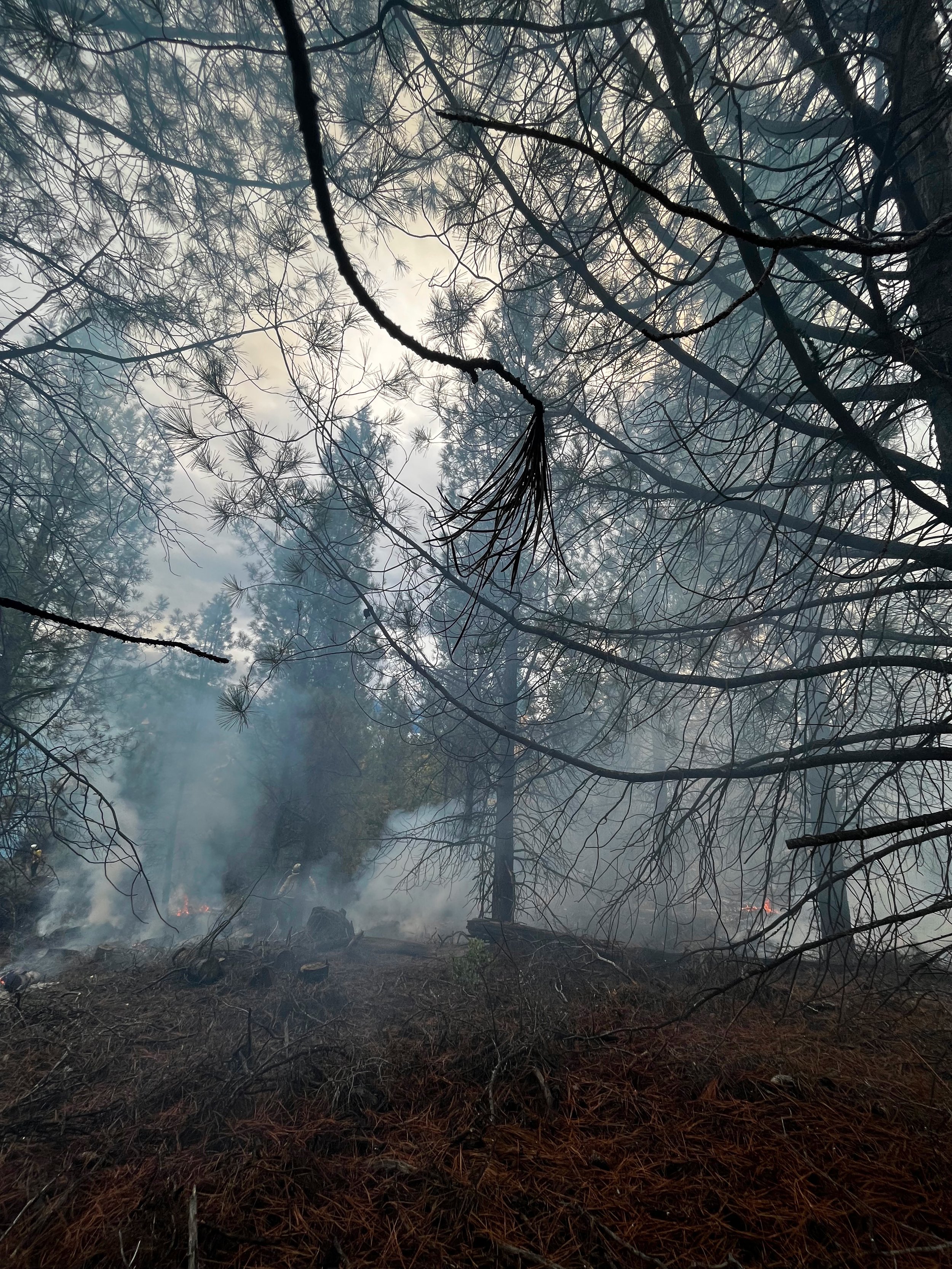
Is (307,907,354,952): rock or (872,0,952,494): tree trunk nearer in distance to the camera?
(872,0,952,494): tree trunk

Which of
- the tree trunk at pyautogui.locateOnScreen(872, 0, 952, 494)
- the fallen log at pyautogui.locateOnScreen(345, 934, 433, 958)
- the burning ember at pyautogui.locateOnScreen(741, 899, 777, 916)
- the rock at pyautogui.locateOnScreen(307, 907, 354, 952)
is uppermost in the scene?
the tree trunk at pyautogui.locateOnScreen(872, 0, 952, 494)

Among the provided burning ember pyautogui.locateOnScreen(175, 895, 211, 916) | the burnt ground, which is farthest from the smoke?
the burnt ground

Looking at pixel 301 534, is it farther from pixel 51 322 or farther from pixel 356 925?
pixel 356 925

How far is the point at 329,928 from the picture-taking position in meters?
10.1

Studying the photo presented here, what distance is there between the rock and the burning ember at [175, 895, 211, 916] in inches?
311

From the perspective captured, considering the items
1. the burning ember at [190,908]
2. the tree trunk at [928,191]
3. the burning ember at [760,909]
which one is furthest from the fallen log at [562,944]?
the burning ember at [190,908]

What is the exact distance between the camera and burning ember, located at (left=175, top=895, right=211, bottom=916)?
52.7ft

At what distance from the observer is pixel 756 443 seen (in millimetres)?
3412

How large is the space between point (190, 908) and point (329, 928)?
9.50 m

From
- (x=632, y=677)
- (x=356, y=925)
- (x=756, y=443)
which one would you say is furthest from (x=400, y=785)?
(x=756, y=443)

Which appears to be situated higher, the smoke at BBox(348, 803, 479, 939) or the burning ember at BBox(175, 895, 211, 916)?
the smoke at BBox(348, 803, 479, 939)

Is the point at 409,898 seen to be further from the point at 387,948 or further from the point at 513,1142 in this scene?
the point at 513,1142

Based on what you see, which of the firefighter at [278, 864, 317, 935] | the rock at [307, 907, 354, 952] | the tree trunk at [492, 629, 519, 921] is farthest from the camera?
the firefighter at [278, 864, 317, 935]

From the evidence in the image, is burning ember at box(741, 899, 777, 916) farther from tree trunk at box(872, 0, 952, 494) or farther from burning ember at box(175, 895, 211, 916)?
burning ember at box(175, 895, 211, 916)
